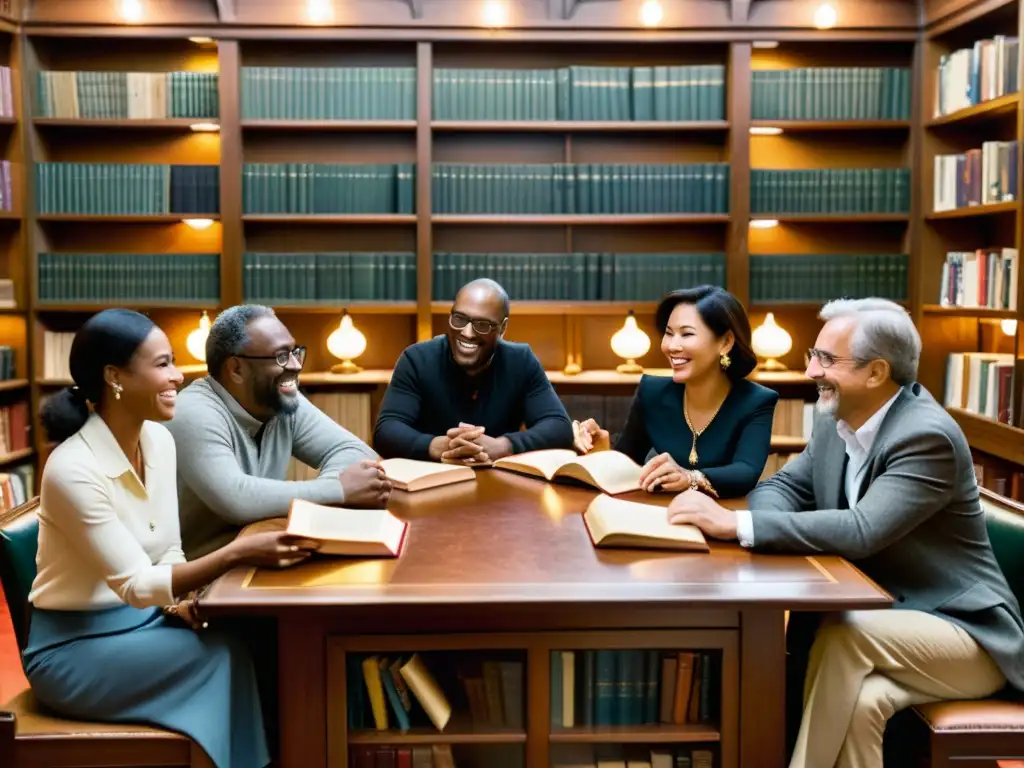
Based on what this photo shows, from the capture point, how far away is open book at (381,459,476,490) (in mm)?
2745

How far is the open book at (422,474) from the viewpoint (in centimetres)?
275

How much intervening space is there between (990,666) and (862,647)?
28cm

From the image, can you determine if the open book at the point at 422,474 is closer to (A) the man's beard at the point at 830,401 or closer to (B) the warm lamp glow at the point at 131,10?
(A) the man's beard at the point at 830,401

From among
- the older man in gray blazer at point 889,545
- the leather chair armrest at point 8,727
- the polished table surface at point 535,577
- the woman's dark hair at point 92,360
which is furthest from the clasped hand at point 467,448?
the leather chair armrest at point 8,727

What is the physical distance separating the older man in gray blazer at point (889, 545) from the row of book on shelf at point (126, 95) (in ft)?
12.5

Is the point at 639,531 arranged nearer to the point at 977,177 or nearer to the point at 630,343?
the point at 630,343

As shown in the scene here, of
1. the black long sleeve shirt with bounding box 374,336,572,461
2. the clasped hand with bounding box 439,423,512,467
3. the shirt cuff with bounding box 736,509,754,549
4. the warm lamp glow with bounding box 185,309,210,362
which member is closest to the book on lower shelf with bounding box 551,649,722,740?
the shirt cuff with bounding box 736,509,754,549

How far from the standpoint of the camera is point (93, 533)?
1.91 metres

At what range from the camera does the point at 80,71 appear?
5285 mm

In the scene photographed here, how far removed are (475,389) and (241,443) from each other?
47.0 inches

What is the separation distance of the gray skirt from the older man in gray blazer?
96 centimetres

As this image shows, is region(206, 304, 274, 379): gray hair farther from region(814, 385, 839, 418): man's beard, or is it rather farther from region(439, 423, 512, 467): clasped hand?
region(814, 385, 839, 418): man's beard

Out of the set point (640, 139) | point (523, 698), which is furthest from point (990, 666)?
point (640, 139)

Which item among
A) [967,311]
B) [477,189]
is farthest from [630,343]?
[967,311]
